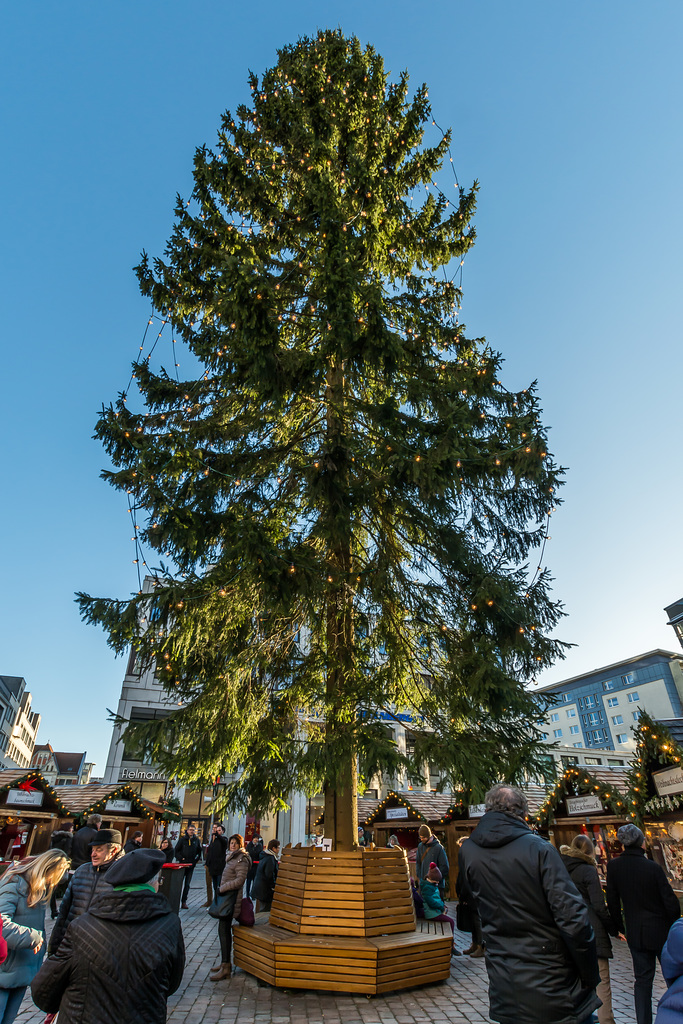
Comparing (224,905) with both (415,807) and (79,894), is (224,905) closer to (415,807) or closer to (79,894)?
(79,894)

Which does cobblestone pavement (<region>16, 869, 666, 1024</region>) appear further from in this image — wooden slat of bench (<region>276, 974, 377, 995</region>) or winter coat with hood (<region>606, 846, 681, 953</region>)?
winter coat with hood (<region>606, 846, 681, 953</region>)

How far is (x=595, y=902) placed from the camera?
5.25 metres

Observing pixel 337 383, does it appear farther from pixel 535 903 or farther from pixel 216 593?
pixel 535 903

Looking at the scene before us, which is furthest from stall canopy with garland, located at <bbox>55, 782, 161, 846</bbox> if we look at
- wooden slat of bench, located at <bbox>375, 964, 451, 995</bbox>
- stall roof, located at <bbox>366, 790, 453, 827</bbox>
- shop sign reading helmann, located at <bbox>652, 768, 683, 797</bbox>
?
shop sign reading helmann, located at <bbox>652, 768, 683, 797</bbox>

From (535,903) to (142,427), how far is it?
929 centimetres

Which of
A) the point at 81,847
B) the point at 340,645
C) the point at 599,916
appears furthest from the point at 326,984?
the point at 81,847

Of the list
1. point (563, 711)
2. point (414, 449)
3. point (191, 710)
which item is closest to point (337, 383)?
point (414, 449)

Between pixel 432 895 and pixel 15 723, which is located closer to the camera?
pixel 432 895

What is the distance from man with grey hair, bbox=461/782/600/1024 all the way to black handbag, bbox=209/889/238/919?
533 cm

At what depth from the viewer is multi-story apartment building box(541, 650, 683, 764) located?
61.2 metres

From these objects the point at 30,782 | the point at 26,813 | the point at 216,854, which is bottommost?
the point at 216,854

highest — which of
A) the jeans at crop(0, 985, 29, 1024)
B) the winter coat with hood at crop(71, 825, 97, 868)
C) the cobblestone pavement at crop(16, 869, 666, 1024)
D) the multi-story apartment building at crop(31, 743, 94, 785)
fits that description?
the multi-story apartment building at crop(31, 743, 94, 785)

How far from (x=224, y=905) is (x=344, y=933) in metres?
1.68

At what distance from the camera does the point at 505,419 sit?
987 cm
